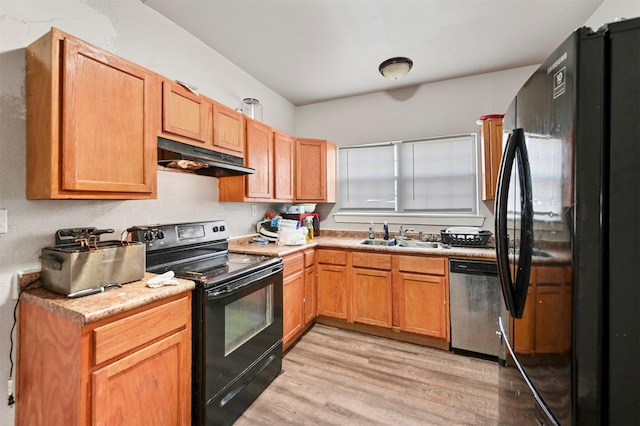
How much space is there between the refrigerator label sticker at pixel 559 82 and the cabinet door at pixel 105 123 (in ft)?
6.22

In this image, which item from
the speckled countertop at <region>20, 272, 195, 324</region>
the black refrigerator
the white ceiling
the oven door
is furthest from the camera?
the white ceiling

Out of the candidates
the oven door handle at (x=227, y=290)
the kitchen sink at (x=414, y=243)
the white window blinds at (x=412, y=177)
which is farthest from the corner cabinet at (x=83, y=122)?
the white window blinds at (x=412, y=177)

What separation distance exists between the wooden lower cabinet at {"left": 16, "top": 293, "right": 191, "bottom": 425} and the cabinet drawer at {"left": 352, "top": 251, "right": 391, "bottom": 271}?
5.77 ft

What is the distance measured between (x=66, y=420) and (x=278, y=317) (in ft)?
4.20

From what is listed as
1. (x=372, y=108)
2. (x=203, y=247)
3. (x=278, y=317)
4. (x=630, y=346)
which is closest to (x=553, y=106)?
(x=630, y=346)

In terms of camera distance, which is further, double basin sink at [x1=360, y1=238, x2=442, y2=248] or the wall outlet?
double basin sink at [x1=360, y1=238, x2=442, y2=248]

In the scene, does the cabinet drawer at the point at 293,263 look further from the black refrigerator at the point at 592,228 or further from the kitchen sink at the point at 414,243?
the black refrigerator at the point at 592,228

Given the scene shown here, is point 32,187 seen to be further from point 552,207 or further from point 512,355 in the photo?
point 512,355

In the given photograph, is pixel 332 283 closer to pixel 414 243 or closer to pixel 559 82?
pixel 414 243

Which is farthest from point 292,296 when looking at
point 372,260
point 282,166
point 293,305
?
point 282,166

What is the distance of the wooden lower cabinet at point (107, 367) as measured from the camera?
109 centimetres

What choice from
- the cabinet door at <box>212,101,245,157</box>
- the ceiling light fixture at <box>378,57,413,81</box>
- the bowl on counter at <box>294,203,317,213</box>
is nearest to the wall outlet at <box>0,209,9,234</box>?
the cabinet door at <box>212,101,245,157</box>

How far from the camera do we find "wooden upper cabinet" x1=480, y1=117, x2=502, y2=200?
103 inches

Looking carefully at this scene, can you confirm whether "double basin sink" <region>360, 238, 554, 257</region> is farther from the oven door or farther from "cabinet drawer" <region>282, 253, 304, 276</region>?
the oven door
